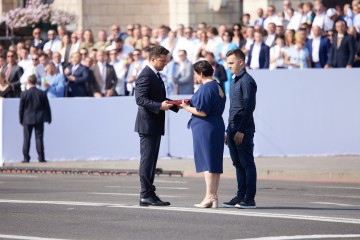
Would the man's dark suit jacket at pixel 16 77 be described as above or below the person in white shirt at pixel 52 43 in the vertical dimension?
below

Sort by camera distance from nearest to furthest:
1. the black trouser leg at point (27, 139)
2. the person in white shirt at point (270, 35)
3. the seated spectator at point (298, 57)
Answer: the black trouser leg at point (27, 139)
the seated spectator at point (298, 57)
the person in white shirt at point (270, 35)

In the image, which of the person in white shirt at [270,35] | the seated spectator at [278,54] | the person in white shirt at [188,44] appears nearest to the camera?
the seated spectator at [278,54]

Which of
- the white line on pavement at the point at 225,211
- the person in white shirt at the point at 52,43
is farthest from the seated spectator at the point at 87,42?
the white line on pavement at the point at 225,211

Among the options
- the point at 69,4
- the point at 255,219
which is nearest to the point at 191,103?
the point at 255,219

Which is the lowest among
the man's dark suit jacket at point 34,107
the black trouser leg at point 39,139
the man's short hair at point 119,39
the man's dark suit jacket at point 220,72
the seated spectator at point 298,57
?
the black trouser leg at point 39,139

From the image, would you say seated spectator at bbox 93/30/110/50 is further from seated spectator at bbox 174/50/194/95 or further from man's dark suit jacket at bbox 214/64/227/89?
man's dark suit jacket at bbox 214/64/227/89

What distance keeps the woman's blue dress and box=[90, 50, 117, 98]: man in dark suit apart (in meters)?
13.0

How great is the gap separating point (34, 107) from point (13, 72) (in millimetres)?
3157

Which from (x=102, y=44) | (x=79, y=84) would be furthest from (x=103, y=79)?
(x=102, y=44)

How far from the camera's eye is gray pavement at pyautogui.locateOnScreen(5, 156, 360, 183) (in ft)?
79.7

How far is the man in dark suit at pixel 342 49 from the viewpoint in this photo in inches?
1112

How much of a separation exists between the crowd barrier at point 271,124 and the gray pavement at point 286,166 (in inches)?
13.7

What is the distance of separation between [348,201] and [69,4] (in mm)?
23036

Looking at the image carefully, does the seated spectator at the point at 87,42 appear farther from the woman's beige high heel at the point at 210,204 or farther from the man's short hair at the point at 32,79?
the woman's beige high heel at the point at 210,204
